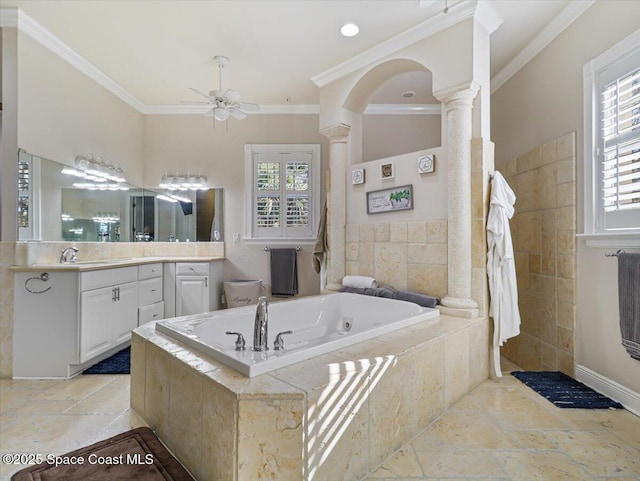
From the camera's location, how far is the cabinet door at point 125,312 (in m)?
3.10

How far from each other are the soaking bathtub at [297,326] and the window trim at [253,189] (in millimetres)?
1556

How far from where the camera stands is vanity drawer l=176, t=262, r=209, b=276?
13.1 ft

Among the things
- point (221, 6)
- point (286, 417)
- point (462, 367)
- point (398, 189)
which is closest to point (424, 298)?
point (462, 367)

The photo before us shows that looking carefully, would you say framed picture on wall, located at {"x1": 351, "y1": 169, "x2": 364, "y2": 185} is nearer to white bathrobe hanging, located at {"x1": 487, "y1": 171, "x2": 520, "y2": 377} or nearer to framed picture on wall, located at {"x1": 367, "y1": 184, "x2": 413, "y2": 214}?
framed picture on wall, located at {"x1": 367, "y1": 184, "x2": 413, "y2": 214}

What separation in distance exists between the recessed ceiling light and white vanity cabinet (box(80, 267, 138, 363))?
9.12 feet

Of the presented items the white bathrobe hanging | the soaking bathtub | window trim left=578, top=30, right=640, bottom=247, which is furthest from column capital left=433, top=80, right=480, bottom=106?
the soaking bathtub

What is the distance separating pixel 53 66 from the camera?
3029mm

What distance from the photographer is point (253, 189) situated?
4.46 metres

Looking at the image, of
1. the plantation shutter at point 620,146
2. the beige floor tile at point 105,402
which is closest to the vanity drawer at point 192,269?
the beige floor tile at point 105,402

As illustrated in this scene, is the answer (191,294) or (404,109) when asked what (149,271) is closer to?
(191,294)

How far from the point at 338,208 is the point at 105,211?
2.50 m

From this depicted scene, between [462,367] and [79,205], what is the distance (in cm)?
362

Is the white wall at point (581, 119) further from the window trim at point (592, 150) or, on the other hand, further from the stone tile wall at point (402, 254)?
the stone tile wall at point (402, 254)

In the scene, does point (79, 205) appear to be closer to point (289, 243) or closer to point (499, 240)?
point (289, 243)
